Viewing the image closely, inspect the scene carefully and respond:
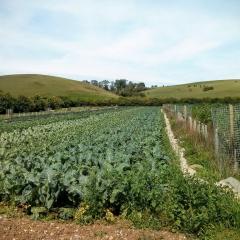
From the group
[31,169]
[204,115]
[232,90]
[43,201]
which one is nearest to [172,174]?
[43,201]

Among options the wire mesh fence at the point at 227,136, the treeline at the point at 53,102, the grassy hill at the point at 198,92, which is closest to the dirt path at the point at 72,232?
the wire mesh fence at the point at 227,136

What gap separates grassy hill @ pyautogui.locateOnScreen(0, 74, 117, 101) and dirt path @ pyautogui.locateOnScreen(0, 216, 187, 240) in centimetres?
12561

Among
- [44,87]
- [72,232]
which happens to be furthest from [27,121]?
[44,87]

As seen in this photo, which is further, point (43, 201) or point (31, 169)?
point (31, 169)

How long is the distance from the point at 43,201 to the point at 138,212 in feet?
6.88

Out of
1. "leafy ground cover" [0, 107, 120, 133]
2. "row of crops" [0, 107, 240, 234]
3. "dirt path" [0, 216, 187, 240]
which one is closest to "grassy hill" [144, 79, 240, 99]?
"leafy ground cover" [0, 107, 120, 133]

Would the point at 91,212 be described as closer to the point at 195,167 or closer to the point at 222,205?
the point at 222,205

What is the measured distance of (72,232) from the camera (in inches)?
318

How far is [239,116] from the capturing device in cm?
1605

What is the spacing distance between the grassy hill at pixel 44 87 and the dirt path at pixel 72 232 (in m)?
126

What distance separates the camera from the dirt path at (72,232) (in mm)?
7766

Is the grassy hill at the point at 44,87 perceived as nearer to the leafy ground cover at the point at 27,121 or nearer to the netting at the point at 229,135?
the leafy ground cover at the point at 27,121

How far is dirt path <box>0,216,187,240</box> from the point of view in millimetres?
7766

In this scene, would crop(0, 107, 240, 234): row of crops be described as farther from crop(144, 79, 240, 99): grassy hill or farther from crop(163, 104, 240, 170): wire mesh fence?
crop(144, 79, 240, 99): grassy hill
